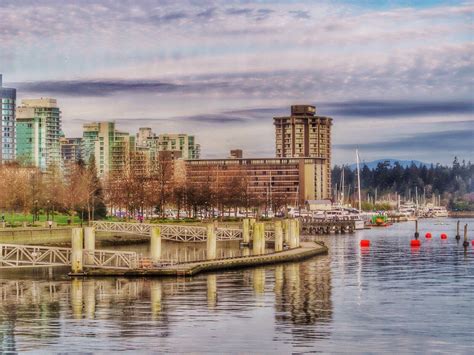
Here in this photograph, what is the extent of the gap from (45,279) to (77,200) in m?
88.8

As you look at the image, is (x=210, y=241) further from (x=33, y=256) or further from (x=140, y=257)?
(x=33, y=256)

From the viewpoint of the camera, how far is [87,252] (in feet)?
294

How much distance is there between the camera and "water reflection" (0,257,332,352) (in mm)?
56906

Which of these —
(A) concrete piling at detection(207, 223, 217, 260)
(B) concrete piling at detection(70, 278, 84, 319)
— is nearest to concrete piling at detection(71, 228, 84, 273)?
(B) concrete piling at detection(70, 278, 84, 319)

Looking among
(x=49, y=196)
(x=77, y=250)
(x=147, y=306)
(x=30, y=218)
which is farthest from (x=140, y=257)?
(x=49, y=196)

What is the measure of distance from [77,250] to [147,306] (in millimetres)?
A: 19665

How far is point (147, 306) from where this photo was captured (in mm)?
67938

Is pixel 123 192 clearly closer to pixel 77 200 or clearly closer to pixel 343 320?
pixel 77 200

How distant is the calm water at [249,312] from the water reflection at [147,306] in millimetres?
66

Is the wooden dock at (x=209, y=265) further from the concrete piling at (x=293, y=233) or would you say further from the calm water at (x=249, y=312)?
the concrete piling at (x=293, y=233)

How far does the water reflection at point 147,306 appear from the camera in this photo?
56.9m

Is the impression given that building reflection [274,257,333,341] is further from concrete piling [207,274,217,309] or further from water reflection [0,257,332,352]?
concrete piling [207,274,217,309]

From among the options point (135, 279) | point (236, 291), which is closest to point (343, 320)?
point (236, 291)

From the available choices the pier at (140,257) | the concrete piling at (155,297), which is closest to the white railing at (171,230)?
the pier at (140,257)
